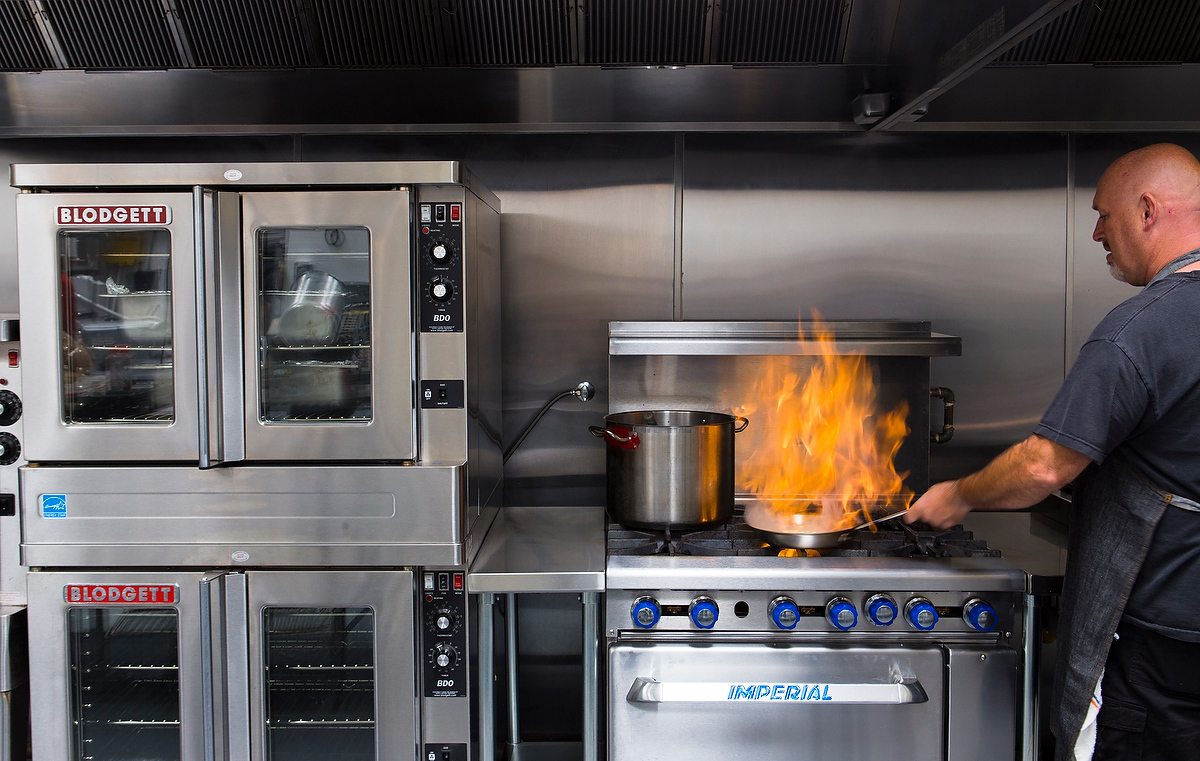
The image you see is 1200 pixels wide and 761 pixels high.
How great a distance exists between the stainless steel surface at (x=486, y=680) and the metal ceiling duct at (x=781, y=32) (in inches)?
68.8

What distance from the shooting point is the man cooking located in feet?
4.63

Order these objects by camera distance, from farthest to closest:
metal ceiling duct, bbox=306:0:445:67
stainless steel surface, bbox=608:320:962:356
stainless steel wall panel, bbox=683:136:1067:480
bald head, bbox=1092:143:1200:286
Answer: stainless steel wall panel, bbox=683:136:1067:480 < metal ceiling duct, bbox=306:0:445:67 < stainless steel surface, bbox=608:320:962:356 < bald head, bbox=1092:143:1200:286

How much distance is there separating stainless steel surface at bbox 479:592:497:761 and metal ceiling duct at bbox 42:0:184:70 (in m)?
1.92

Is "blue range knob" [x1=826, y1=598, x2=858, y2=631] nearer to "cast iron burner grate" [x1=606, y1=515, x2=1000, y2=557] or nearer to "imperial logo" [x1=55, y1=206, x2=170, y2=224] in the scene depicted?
"cast iron burner grate" [x1=606, y1=515, x2=1000, y2=557]

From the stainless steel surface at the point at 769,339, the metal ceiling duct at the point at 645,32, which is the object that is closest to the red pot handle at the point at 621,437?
the stainless steel surface at the point at 769,339

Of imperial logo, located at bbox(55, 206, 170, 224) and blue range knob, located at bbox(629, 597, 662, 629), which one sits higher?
imperial logo, located at bbox(55, 206, 170, 224)

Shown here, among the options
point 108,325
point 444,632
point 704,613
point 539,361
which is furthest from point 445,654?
point 108,325

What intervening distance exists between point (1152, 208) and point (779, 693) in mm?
1271

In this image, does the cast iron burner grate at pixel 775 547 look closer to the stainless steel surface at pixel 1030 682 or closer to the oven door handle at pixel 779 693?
the stainless steel surface at pixel 1030 682

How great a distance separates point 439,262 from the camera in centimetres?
183

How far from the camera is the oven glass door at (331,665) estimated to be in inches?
73.3

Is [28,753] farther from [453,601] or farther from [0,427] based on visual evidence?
[453,601]

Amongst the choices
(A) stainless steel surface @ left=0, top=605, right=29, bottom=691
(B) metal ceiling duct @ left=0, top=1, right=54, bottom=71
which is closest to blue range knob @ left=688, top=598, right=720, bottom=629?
(A) stainless steel surface @ left=0, top=605, right=29, bottom=691

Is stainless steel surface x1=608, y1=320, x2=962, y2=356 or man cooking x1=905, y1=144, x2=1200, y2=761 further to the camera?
stainless steel surface x1=608, y1=320, x2=962, y2=356
